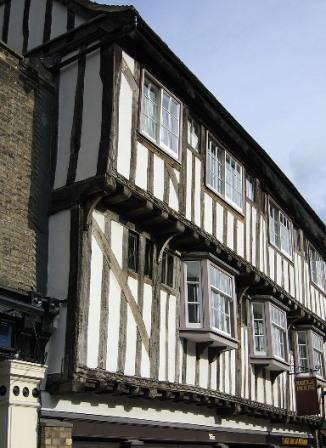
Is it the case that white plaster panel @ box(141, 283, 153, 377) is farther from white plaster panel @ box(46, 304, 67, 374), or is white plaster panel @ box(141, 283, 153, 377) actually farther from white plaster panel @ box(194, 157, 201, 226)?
white plaster panel @ box(194, 157, 201, 226)

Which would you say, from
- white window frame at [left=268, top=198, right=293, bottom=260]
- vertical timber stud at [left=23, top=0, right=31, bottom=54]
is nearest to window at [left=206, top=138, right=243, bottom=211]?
white window frame at [left=268, top=198, right=293, bottom=260]

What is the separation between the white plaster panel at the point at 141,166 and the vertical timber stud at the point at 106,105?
0.75 m

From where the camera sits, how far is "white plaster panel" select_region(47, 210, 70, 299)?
8719mm

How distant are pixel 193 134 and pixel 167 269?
8.81ft

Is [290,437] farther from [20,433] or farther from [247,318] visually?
[20,433]

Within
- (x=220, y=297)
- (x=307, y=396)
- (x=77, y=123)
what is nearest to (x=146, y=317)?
(x=220, y=297)

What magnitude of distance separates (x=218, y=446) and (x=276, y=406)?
2415mm

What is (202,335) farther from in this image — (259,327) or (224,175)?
(224,175)

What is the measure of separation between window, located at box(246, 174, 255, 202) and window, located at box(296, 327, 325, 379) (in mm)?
4012

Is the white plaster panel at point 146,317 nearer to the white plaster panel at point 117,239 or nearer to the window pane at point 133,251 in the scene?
the window pane at point 133,251

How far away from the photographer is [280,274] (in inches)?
572

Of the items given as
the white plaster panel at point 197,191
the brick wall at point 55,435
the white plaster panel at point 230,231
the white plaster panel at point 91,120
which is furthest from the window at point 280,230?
the brick wall at point 55,435

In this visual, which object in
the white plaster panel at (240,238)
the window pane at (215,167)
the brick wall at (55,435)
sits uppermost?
the window pane at (215,167)

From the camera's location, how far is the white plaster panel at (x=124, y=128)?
9375 mm
